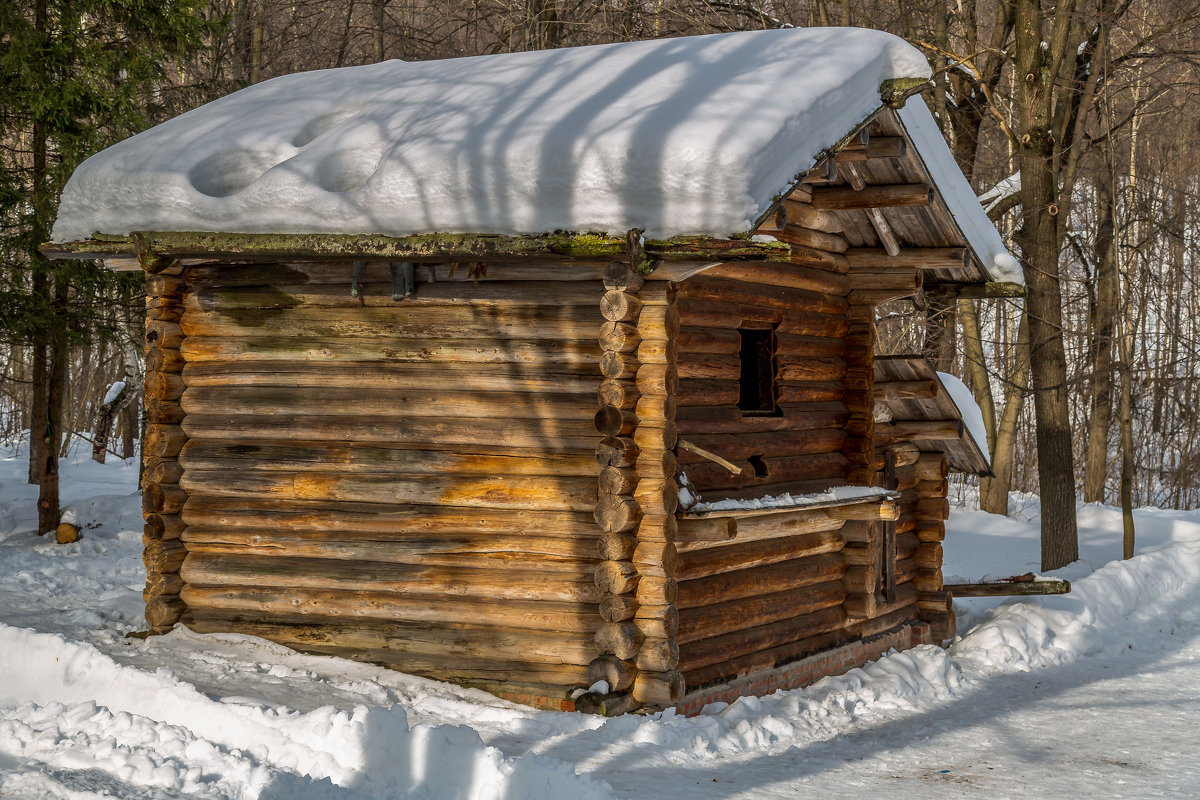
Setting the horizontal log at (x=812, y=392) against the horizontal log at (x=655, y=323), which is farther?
the horizontal log at (x=812, y=392)

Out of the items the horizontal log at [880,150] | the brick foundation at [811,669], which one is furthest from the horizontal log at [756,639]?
the horizontal log at [880,150]

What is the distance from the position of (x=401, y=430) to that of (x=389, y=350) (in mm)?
599

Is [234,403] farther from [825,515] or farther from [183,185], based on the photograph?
[825,515]

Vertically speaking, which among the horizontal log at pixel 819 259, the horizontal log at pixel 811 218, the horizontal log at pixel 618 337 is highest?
the horizontal log at pixel 811 218

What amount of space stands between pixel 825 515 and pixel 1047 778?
9.19ft

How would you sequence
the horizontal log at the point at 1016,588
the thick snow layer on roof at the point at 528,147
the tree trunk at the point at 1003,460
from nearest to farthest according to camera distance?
the thick snow layer on roof at the point at 528,147, the horizontal log at the point at 1016,588, the tree trunk at the point at 1003,460

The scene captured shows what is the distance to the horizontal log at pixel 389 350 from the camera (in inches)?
324

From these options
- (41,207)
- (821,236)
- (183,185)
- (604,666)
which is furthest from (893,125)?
(41,207)

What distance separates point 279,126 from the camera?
31.3 feet

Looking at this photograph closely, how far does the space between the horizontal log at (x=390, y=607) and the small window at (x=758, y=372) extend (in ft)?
8.92

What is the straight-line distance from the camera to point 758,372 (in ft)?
33.3

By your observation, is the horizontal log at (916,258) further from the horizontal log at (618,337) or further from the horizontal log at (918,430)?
the horizontal log at (618,337)

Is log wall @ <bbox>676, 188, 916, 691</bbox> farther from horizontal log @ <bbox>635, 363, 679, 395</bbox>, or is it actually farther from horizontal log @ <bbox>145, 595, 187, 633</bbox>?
horizontal log @ <bbox>145, 595, 187, 633</bbox>

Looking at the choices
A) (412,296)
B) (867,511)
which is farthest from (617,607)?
(867,511)
